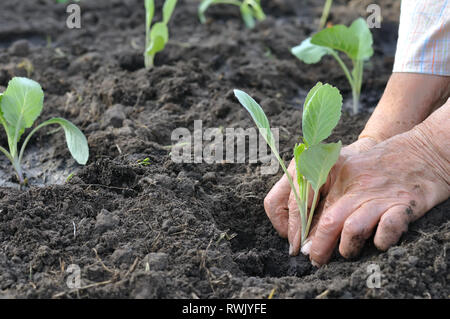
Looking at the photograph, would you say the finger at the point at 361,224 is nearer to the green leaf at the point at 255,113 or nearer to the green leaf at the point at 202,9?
the green leaf at the point at 255,113


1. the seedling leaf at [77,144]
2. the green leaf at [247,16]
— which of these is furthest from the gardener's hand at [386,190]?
the green leaf at [247,16]

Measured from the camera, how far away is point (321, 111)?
1567 mm

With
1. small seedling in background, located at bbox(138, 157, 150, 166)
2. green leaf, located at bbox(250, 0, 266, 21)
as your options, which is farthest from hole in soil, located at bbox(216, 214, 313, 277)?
green leaf, located at bbox(250, 0, 266, 21)

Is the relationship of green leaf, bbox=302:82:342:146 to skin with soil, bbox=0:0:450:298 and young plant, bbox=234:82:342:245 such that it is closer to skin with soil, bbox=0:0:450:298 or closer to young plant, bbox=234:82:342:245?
young plant, bbox=234:82:342:245

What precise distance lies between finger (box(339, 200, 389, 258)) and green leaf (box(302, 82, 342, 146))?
0.22 m

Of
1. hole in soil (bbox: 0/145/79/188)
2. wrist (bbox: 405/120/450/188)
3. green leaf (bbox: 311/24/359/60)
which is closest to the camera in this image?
wrist (bbox: 405/120/450/188)

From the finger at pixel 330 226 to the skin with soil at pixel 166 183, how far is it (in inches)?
1.8

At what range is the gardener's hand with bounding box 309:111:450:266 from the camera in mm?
1531

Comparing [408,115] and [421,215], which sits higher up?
[408,115]

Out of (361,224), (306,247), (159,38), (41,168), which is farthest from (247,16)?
Answer: (361,224)

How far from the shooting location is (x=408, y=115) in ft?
6.25

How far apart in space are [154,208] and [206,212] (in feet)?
0.53
